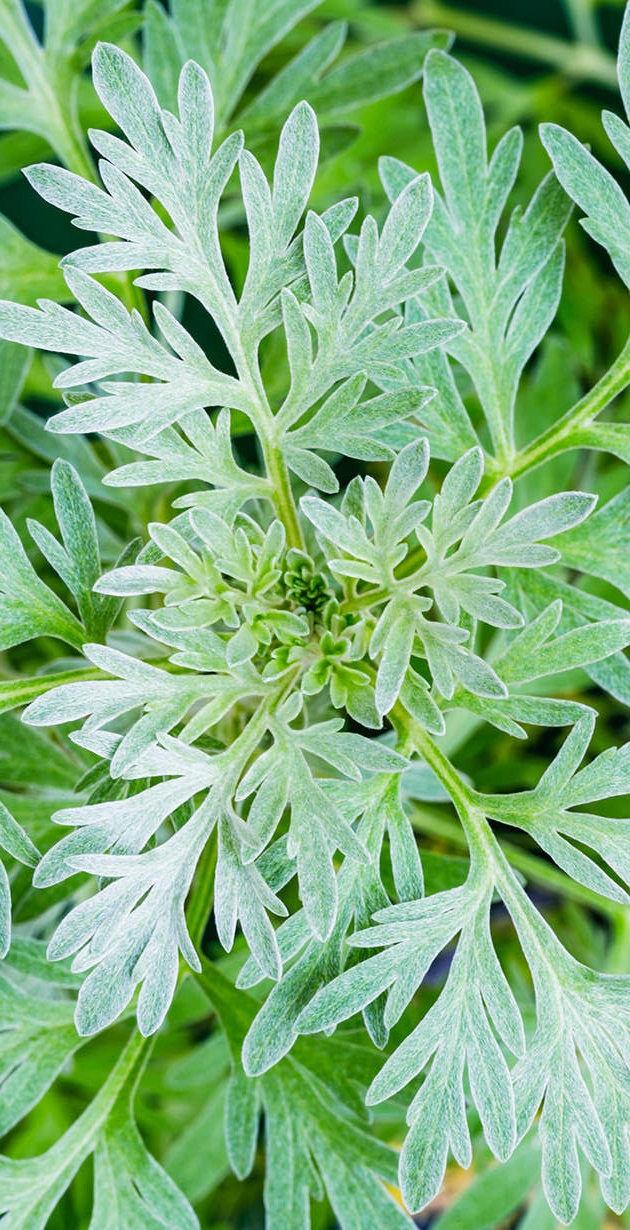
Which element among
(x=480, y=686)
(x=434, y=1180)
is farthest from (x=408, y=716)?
(x=434, y=1180)

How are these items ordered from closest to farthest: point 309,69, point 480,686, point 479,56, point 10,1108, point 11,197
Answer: point 480,686 → point 10,1108 → point 309,69 → point 11,197 → point 479,56

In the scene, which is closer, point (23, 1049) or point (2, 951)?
point (2, 951)

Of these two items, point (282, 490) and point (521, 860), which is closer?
point (282, 490)

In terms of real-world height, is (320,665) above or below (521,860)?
above

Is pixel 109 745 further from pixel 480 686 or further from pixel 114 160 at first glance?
pixel 114 160

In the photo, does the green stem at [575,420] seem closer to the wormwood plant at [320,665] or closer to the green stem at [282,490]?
the wormwood plant at [320,665]

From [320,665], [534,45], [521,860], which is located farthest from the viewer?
[534,45]

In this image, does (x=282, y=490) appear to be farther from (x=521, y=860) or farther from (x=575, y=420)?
(x=521, y=860)

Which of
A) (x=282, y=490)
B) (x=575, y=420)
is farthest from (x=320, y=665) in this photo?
(x=575, y=420)
